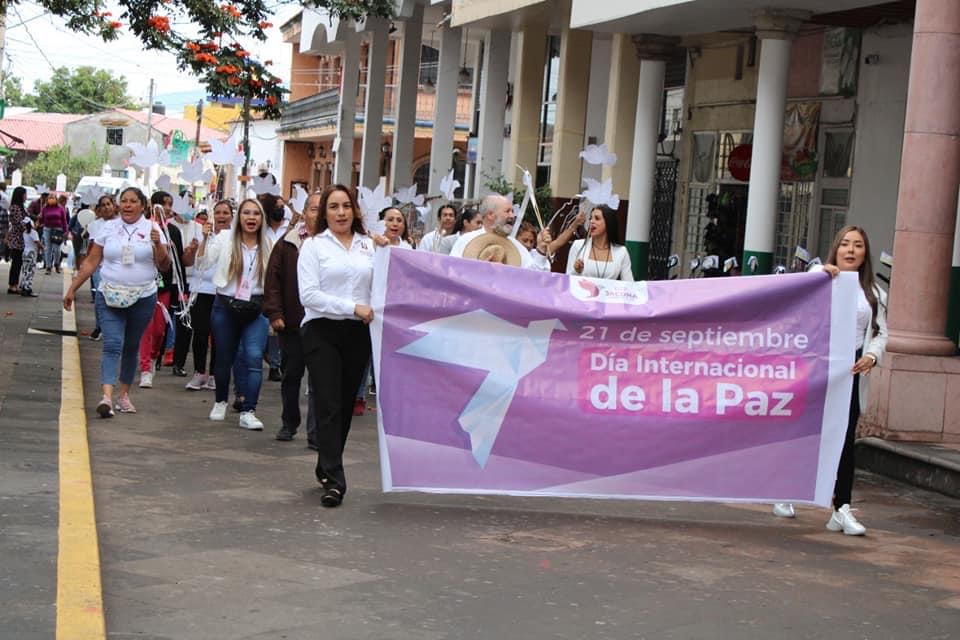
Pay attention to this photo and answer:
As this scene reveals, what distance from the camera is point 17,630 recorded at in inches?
229

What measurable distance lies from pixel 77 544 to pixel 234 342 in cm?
506

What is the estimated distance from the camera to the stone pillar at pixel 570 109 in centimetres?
2308

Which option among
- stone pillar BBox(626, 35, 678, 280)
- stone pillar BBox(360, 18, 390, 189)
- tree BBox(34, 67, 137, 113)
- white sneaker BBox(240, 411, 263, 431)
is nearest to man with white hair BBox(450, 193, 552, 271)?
white sneaker BBox(240, 411, 263, 431)

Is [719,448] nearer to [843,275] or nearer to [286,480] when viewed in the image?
[843,275]

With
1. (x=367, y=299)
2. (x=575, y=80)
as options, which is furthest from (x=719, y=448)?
(x=575, y=80)

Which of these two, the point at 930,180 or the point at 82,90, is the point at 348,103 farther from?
the point at 82,90

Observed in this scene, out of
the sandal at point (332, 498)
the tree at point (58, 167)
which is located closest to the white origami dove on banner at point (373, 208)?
the sandal at point (332, 498)

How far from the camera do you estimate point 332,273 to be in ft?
29.8

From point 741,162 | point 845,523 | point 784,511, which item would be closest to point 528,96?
point 741,162

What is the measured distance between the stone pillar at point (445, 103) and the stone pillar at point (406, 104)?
99cm

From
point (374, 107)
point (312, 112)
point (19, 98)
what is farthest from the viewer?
point (19, 98)

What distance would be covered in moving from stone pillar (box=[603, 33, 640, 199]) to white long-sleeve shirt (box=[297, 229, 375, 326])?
11.7m

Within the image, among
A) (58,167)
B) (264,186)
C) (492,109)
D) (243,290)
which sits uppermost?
(492,109)

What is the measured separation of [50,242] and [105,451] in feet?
85.0
